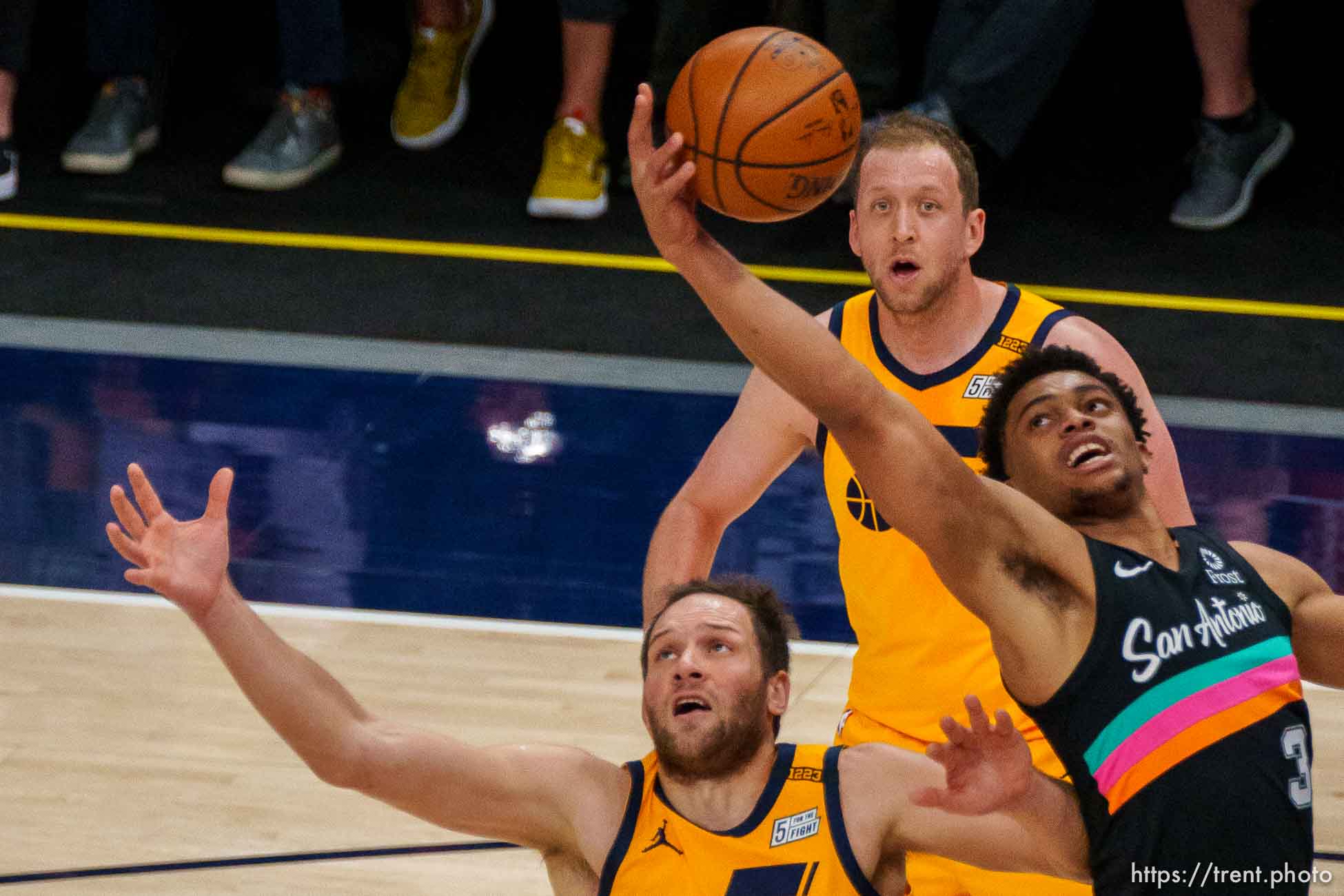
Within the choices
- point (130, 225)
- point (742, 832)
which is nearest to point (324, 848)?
point (742, 832)

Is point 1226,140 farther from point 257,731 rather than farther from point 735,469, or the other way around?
point 257,731

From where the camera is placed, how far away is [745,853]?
3318 mm

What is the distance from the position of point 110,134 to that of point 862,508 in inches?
242

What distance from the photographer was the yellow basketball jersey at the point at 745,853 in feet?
10.8

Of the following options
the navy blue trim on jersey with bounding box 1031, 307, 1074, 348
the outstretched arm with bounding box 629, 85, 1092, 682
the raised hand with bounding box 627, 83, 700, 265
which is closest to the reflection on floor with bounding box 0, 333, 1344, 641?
the navy blue trim on jersey with bounding box 1031, 307, 1074, 348

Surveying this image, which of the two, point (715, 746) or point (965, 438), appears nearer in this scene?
point (715, 746)

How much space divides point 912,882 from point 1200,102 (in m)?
6.56

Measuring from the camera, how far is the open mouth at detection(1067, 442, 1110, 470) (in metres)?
2.96

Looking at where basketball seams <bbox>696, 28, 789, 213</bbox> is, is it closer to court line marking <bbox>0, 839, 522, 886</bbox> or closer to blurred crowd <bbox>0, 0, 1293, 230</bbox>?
court line marking <bbox>0, 839, 522, 886</bbox>

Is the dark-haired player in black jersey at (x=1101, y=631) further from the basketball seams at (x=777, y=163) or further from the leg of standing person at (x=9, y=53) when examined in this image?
the leg of standing person at (x=9, y=53)

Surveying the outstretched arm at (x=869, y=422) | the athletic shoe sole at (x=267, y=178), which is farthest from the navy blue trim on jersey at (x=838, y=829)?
the athletic shoe sole at (x=267, y=178)

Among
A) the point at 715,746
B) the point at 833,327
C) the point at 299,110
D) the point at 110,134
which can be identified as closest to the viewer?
the point at 715,746

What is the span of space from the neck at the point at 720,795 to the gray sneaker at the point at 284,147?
603cm

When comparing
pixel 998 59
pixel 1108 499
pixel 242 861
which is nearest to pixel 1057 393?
pixel 1108 499
